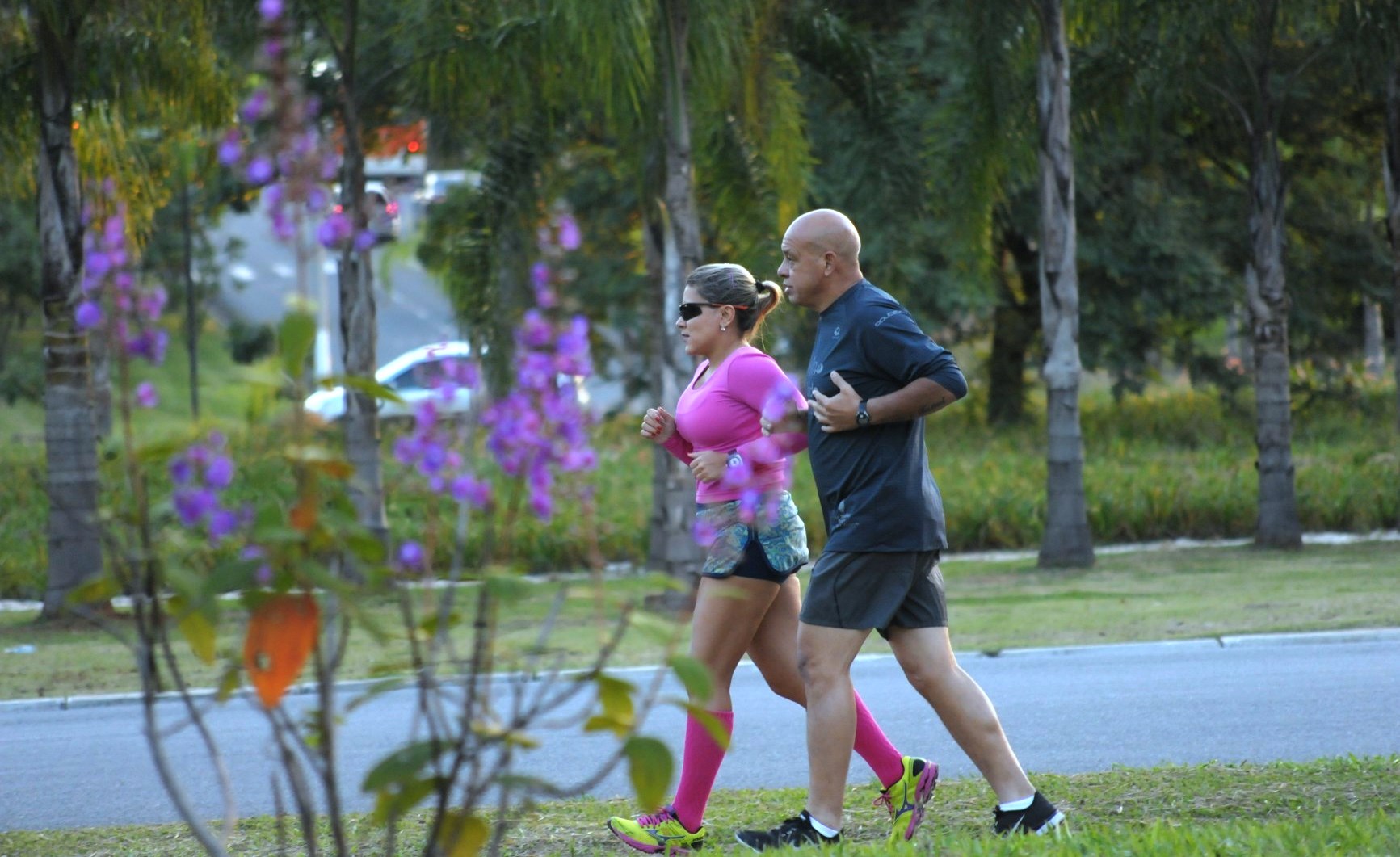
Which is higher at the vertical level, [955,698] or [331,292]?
[331,292]

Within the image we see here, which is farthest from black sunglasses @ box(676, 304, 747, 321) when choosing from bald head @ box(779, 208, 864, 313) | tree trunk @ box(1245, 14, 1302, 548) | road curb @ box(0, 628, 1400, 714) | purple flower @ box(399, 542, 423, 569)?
tree trunk @ box(1245, 14, 1302, 548)

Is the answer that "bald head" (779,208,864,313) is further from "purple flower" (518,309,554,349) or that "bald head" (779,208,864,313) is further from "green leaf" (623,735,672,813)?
"green leaf" (623,735,672,813)

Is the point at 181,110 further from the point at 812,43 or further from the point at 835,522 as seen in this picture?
the point at 835,522

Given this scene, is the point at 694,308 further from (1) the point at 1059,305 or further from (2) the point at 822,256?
(1) the point at 1059,305

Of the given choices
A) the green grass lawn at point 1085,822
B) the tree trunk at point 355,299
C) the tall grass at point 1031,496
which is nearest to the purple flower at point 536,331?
the green grass lawn at point 1085,822

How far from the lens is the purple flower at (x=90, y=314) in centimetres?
288

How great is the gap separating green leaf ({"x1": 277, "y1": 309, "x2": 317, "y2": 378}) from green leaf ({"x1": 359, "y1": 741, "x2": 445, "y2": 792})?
661mm

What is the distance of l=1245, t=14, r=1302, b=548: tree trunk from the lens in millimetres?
15828

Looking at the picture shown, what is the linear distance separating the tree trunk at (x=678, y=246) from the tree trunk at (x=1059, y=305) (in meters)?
3.32

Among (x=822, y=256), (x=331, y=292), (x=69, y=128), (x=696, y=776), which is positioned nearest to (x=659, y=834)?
(x=696, y=776)

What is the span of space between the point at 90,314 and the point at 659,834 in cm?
276

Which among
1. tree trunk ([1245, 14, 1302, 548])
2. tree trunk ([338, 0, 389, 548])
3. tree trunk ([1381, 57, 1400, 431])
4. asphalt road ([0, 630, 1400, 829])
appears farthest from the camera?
tree trunk ([1381, 57, 1400, 431])

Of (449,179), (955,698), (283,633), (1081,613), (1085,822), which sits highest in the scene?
(449,179)

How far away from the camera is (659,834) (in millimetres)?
5047
